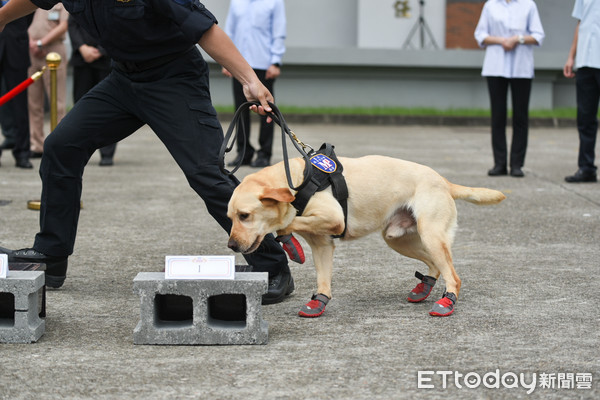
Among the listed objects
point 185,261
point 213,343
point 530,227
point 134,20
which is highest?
point 134,20

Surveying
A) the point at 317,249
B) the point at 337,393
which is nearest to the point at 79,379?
the point at 337,393

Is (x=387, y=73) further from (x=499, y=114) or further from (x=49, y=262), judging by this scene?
(x=49, y=262)

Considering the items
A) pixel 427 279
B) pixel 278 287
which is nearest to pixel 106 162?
pixel 278 287

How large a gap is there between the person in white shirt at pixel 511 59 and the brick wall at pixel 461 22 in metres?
10.4

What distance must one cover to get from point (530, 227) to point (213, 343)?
367 centimetres

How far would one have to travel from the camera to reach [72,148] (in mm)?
4516

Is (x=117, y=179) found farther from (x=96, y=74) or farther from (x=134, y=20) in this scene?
(x=134, y=20)

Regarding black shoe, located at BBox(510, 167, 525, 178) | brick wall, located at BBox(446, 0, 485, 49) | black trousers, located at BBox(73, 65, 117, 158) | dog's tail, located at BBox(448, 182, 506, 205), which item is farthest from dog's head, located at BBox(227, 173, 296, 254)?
brick wall, located at BBox(446, 0, 485, 49)

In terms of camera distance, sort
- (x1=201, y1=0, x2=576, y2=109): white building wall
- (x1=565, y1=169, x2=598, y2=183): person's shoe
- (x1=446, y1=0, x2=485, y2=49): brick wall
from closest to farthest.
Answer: (x1=565, y1=169, x2=598, y2=183): person's shoe, (x1=201, y1=0, x2=576, y2=109): white building wall, (x1=446, y1=0, x2=485, y2=49): brick wall

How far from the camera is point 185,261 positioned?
3.77 metres

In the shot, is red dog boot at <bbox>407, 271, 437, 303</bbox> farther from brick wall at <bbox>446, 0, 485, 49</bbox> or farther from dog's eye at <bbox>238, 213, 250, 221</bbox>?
brick wall at <bbox>446, 0, 485, 49</bbox>

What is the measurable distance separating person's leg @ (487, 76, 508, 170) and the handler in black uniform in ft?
18.4

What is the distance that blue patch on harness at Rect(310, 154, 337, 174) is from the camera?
4.11 m

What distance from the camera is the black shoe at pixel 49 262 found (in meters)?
4.67
